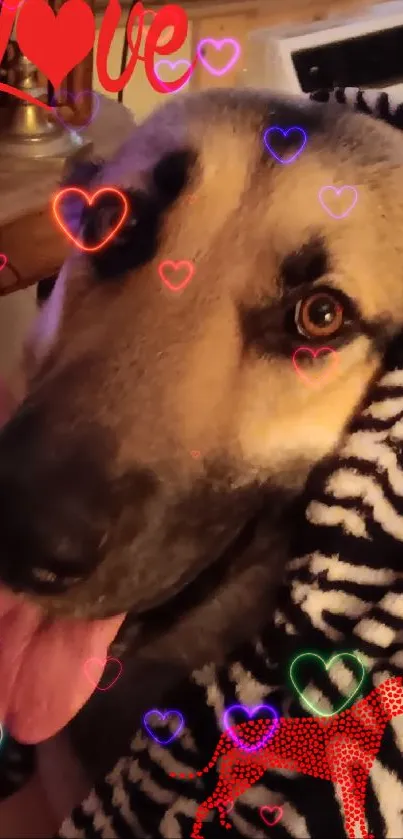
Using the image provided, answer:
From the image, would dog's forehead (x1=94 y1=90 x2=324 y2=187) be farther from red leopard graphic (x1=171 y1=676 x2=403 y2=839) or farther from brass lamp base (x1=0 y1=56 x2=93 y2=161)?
Result: red leopard graphic (x1=171 y1=676 x2=403 y2=839)

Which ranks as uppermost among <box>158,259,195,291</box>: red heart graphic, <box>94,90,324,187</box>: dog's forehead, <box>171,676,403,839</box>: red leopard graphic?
<box>94,90,324,187</box>: dog's forehead

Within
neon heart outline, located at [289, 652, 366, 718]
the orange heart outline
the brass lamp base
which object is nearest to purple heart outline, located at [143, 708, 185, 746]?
neon heart outline, located at [289, 652, 366, 718]

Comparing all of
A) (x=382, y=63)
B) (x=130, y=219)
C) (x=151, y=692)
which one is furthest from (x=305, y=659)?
(x=382, y=63)

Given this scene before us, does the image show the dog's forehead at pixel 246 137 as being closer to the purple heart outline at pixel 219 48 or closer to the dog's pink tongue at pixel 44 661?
the purple heart outline at pixel 219 48

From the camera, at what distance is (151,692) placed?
0.68 metres

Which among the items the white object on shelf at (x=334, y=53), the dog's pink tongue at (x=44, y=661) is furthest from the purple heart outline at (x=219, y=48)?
the dog's pink tongue at (x=44, y=661)

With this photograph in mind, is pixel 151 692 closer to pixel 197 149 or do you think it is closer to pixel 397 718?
pixel 397 718

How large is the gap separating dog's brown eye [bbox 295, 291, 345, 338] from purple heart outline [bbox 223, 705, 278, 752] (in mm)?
273

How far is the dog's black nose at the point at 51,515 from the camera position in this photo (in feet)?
1.80

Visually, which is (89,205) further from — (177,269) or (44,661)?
(44,661)

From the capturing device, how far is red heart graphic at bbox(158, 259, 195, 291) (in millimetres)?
617

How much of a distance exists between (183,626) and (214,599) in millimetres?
35

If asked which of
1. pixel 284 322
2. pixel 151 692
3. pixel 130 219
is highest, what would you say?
pixel 130 219

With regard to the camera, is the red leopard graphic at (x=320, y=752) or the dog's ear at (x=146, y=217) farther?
the dog's ear at (x=146, y=217)
